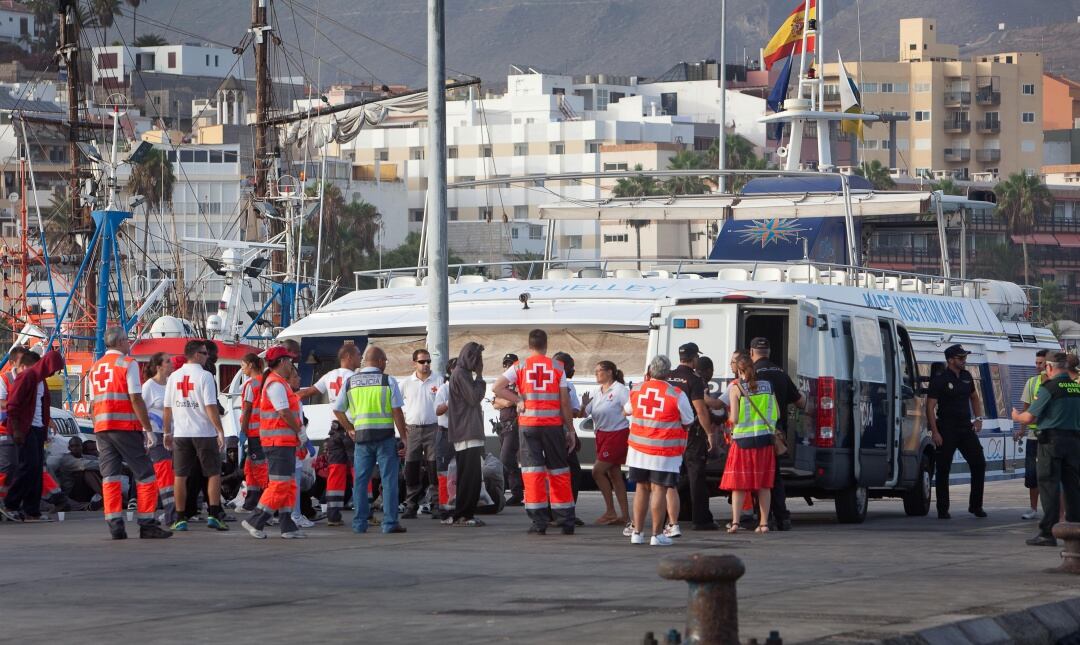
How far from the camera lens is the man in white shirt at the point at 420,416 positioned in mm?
19578

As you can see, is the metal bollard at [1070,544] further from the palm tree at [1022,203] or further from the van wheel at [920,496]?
the palm tree at [1022,203]

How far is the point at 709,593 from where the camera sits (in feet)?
30.6

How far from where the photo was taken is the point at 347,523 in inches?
781

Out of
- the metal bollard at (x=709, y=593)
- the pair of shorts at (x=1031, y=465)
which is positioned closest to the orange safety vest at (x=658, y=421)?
the pair of shorts at (x=1031, y=465)

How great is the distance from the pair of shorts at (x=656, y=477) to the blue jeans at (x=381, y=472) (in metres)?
2.31

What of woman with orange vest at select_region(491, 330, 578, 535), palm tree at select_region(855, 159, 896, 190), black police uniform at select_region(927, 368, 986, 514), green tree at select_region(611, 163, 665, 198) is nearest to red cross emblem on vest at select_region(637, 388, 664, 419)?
woman with orange vest at select_region(491, 330, 578, 535)

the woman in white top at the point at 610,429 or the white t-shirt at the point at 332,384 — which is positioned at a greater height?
the white t-shirt at the point at 332,384

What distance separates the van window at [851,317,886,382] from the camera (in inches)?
791

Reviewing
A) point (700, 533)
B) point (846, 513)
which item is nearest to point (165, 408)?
point (700, 533)

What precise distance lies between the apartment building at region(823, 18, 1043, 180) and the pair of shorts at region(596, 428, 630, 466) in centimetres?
14507

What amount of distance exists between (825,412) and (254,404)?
539 centimetres

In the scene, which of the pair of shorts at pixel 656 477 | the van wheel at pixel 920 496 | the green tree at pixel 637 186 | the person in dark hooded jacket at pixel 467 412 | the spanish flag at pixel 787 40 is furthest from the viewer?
the green tree at pixel 637 186

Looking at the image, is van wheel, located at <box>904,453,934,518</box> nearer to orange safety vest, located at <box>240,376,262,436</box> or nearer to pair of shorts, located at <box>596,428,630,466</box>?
pair of shorts, located at <box>596,428,630,466</box>

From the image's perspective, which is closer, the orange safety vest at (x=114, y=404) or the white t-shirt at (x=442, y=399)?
the orange safety vest at (x=114, y=404)
